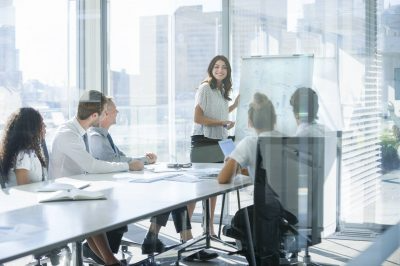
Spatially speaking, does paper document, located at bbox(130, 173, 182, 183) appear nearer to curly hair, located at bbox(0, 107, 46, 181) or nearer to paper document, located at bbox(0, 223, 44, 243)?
curly hair, located at bbox(0, 107, 46, 181)

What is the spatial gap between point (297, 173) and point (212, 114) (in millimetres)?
1001

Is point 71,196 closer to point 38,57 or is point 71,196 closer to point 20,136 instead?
point 20,136

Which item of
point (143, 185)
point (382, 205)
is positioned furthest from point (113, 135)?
point (382, 205)

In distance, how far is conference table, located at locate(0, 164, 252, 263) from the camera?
2.12m

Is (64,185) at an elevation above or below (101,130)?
below

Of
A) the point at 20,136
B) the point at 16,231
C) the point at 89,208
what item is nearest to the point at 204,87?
the point at 20,136

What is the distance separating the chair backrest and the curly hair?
65.7 inches

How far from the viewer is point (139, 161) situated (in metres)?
4.39

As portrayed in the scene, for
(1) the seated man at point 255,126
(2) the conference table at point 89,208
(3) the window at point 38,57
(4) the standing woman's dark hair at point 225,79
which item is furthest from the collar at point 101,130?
(1) the seated man at point 255,126

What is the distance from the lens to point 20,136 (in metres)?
3.91

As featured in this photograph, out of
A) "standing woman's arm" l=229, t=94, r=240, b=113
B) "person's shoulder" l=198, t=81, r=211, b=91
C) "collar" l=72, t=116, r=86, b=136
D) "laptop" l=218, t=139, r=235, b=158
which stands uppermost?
"person's shoulder" l=198, t=81, r=211, b=91

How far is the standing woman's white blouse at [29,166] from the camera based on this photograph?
3.77 meters

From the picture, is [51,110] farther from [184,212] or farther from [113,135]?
[184,212]

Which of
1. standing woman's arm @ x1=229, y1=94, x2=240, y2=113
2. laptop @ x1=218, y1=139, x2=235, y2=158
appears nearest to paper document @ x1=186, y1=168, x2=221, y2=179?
laptop @ x1=218, y1=139, x2=235, y2=158
